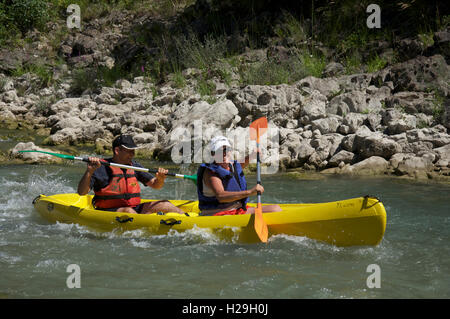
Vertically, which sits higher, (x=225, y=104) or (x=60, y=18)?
(x=60, y=18)

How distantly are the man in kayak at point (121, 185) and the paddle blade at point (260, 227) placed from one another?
3.21ft

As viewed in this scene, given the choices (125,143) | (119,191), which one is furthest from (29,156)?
(125,143)

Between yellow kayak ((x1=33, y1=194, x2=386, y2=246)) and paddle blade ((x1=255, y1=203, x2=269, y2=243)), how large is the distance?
47 mm

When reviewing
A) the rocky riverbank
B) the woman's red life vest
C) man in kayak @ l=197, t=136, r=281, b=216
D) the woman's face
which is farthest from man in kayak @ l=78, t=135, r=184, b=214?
the rocky riverbank

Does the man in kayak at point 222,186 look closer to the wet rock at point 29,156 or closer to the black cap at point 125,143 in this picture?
the black cap at point 125,143

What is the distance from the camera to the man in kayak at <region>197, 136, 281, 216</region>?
4098 mm

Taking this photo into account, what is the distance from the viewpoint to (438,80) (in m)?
8.22

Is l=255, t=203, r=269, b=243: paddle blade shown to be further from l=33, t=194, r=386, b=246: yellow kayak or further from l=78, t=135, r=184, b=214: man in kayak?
l=78, t=135, r=184, b=214: man in kayak

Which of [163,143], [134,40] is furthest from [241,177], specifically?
[134,40]

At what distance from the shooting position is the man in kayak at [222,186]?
4.10 m

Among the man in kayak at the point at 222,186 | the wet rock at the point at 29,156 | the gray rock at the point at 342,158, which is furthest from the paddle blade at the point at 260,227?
the wet rock at the point at 29,156

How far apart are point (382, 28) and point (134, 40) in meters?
7.20
